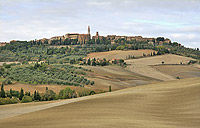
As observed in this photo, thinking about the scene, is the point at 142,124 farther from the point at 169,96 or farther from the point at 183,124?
the point at 169,96

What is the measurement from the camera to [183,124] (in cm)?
2205

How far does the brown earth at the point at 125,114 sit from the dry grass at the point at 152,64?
7106 cm

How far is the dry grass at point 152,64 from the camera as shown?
107 m

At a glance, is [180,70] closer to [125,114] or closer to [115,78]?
[115,78]

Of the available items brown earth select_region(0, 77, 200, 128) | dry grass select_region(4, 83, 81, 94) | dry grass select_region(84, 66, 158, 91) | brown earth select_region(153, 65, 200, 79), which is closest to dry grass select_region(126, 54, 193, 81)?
brown earth select_region(153, 65, 200, 79)

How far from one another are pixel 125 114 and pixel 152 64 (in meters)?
102

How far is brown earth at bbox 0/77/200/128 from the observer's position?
2123 cm

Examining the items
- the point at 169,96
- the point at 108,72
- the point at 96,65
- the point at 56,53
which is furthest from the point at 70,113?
the point at 56,53

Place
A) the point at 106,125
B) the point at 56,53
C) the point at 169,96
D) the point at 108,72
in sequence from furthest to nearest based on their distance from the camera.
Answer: the point at 56,53 → the point at 108,72 → the point at 169,96 → the point at 106,125

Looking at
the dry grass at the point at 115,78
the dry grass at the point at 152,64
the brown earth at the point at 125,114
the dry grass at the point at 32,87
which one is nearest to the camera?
the brown earth at the point at 125,114

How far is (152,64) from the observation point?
126m

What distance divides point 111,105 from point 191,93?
30.8 feet

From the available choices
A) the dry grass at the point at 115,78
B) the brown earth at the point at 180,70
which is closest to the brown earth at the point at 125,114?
the dry grass at the point at 115,78

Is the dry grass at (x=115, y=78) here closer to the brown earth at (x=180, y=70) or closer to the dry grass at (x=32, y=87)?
the dry grass at (x=32, y=87)
